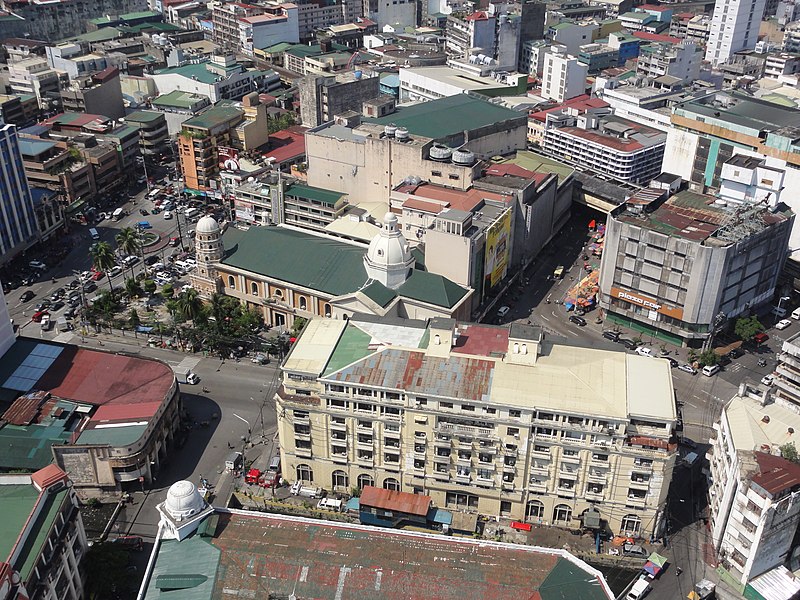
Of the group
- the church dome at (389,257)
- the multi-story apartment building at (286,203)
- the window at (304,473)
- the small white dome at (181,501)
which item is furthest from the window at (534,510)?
the multi-story apartment building at (286,203)

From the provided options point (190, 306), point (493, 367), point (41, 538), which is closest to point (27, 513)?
point (41, 538)

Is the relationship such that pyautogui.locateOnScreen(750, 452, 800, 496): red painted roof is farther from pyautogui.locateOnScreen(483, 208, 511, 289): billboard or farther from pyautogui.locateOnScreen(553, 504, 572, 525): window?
pyautogui.locateOnScreen(483, 208, 511, 289): billboard

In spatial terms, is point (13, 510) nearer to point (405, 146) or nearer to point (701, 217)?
point (405, 146)

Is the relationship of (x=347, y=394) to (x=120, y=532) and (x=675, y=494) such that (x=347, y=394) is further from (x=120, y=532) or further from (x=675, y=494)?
(x=675, y=494)

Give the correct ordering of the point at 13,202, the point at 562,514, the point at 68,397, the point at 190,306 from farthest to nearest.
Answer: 1. the point at 13,202
2. the point at 190,306
3. the point at 68,397
4. the point at 562,514

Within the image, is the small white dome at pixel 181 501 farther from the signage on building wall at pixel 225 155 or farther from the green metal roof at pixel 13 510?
the signage on building wall at pixel 225 155

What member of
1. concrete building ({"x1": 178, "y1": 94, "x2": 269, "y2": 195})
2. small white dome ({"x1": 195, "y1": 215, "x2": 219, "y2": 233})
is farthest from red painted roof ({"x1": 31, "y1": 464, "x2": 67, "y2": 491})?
concrete building ({"x1": 178, "y1": 94, "x2": 269, "y2": 195})

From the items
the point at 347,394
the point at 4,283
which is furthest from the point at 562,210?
the point at 4,283
